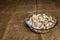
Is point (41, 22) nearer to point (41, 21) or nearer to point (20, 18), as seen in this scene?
point (41, 21)

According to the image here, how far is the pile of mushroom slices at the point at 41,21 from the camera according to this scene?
1.01 meters

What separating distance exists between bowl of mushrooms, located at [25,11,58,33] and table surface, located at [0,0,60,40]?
0.04 metres

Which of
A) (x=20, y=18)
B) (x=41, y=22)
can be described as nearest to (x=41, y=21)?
(x=41, y=22)

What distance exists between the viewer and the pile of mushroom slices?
1.01m

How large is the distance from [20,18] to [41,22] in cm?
21

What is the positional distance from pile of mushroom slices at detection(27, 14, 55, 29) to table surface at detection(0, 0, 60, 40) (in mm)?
50

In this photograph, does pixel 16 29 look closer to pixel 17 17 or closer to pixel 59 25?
pixel 17 17

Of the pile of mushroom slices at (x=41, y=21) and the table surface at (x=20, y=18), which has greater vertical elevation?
the pile of mushroom slices at (x=41, y=21)

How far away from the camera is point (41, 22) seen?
41.3 inches

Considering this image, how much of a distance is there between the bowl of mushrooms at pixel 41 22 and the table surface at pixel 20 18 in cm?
4

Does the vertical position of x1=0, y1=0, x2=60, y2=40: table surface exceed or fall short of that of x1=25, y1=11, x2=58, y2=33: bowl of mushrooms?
it falls short

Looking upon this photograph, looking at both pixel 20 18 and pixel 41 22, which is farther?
pixel 20 18

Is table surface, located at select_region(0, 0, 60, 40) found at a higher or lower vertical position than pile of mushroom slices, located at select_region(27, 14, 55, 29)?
lower

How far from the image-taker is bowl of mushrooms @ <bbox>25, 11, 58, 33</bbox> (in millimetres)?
992
